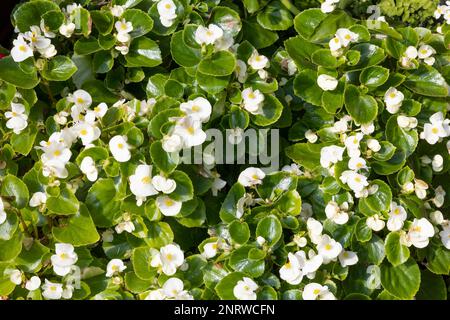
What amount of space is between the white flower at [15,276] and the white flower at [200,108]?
493mm

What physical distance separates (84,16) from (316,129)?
0.62m

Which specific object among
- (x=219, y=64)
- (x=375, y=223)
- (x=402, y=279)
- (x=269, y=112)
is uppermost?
(x=219, y=64)

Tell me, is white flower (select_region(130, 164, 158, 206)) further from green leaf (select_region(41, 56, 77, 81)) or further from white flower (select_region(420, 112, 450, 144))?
white flower (select_region(420, 112, 450, 144))

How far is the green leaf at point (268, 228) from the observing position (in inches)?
51.8

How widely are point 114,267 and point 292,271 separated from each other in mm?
385

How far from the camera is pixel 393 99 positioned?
1408mm

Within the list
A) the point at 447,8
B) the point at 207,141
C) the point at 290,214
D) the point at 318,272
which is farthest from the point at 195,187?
the point at 447,8

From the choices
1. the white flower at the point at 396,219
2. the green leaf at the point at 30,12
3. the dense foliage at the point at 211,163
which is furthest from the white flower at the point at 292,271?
the green leaf at the point at 30,12

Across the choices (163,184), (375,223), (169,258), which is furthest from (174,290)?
(375,223)

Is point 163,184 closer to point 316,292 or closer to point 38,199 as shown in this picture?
point 38,199

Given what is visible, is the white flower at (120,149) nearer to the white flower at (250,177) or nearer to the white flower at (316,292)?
the white flower at (250,177)

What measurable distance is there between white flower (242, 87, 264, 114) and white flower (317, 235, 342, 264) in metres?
0.33

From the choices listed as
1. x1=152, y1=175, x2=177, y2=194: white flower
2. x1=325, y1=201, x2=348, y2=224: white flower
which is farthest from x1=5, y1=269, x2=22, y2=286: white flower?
x1=325, y1=201, x2=348, y2=224: white flower
